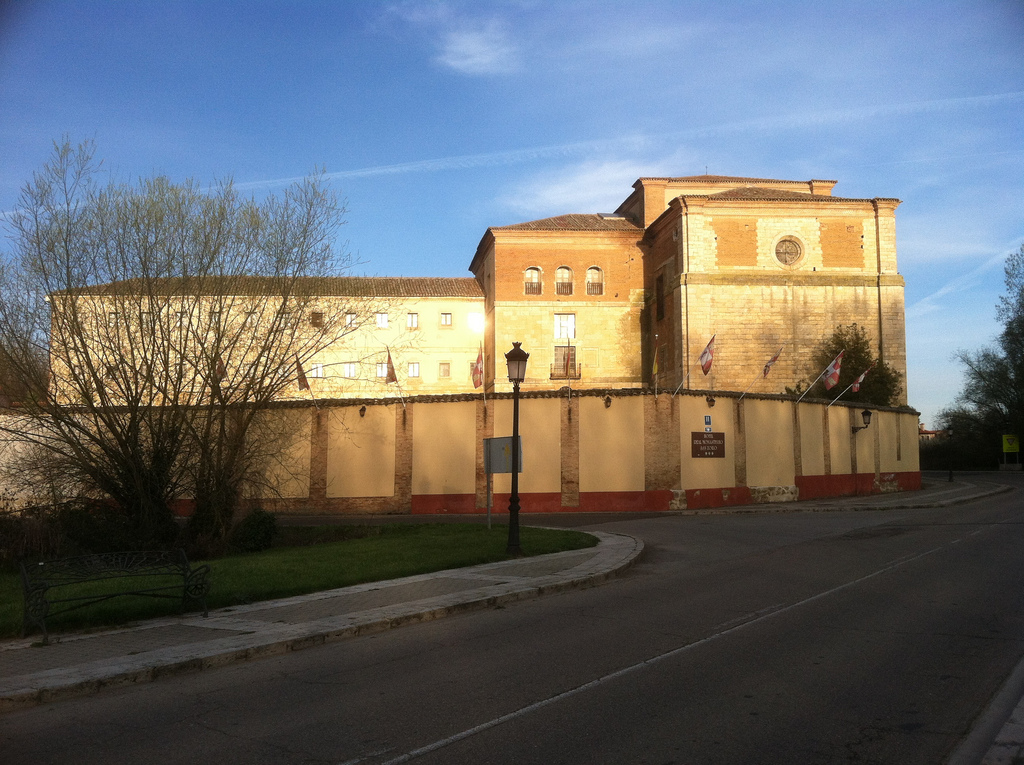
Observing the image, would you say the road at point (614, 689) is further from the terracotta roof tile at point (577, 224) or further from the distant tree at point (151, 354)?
the terracotta roof tile at point (577, 224)

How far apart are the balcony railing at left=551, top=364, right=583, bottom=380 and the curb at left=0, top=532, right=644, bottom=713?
39614 millimetres

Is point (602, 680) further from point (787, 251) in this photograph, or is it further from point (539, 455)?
point (787, 251)

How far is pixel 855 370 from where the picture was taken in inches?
1730

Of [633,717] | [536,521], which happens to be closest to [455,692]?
[633,717]

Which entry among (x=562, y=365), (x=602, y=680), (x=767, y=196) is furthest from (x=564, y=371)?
(x=602, y=680)

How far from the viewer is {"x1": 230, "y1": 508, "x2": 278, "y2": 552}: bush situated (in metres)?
18.2

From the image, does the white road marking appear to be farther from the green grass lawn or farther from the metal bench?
the green grass lawn

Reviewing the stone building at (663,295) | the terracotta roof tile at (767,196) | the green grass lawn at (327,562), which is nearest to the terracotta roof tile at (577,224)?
the stone building at (663,295)

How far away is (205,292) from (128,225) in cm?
201

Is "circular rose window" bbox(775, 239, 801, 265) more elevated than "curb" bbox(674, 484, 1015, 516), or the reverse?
"circular rose window" bbox(775, 239, 801, 265)

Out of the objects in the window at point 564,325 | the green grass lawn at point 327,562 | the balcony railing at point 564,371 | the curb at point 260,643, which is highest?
the window at point 564,325

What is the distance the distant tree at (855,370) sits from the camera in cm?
4362

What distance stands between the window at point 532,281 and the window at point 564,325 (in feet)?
6.59

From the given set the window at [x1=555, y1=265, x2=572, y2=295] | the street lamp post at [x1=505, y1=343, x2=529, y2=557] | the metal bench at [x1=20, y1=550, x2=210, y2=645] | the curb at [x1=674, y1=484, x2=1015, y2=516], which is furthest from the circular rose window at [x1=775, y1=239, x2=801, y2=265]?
the metal bench at [x1=20, y1=550, x2=210, y2=645]
